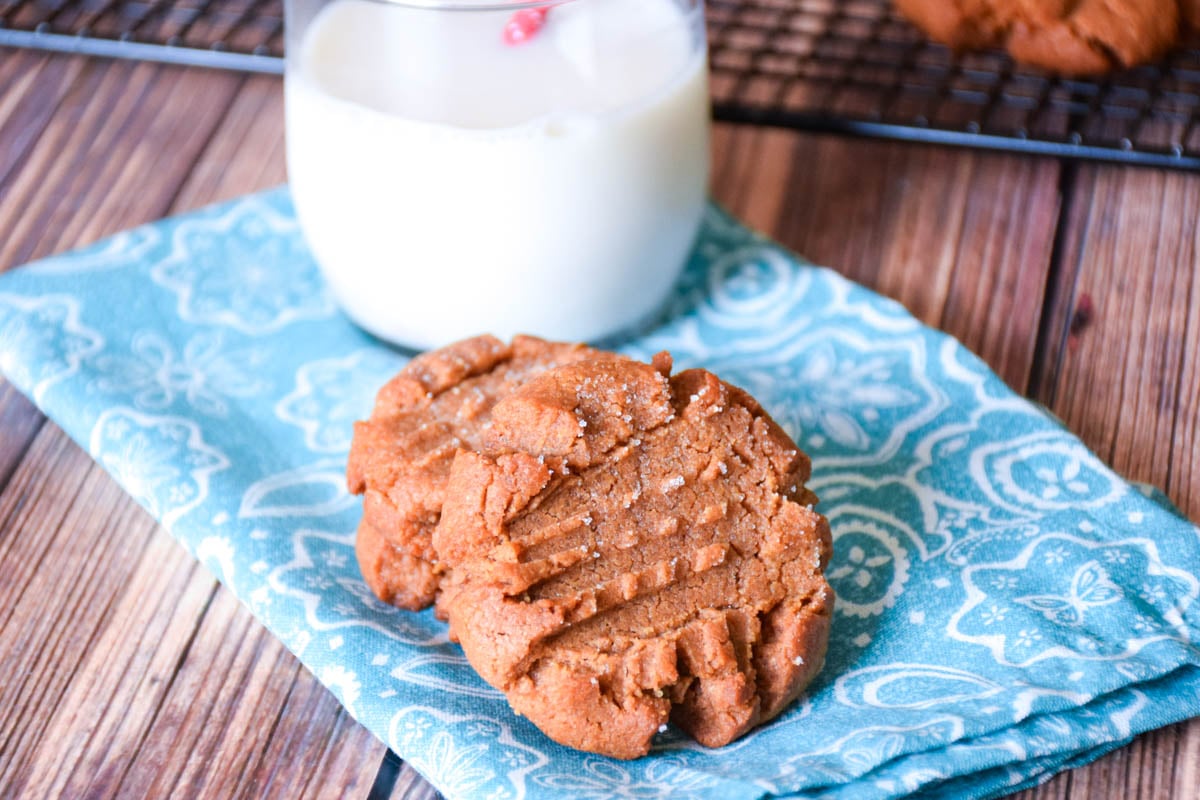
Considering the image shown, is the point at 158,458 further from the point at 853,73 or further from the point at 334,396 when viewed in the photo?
the point at 853,73

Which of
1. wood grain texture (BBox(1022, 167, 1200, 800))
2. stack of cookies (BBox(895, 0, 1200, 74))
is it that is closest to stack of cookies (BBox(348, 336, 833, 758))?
wood grain texture (BBox(1022, 167, 1200, 800))

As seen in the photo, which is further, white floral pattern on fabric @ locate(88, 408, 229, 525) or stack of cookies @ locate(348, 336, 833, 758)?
white floral pattern on fabric @ locate(88, 408, 229, 525)

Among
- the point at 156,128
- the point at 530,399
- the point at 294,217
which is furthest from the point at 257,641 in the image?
the point at 156,128

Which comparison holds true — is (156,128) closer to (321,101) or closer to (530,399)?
(321,101)

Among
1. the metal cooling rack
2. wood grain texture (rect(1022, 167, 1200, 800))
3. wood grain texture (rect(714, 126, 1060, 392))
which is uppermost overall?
the metal cooling rack

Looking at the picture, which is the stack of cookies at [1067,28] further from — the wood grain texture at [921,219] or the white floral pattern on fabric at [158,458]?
the white floral pattern on fabric at [158,458]

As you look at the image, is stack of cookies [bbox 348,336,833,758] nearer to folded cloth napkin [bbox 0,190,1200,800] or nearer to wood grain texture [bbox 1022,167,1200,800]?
folded cloth napkin [bbox 0,190,1200,800]

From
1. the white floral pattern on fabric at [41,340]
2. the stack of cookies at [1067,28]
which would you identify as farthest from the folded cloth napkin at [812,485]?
the stack of cookies at [1067,28]
